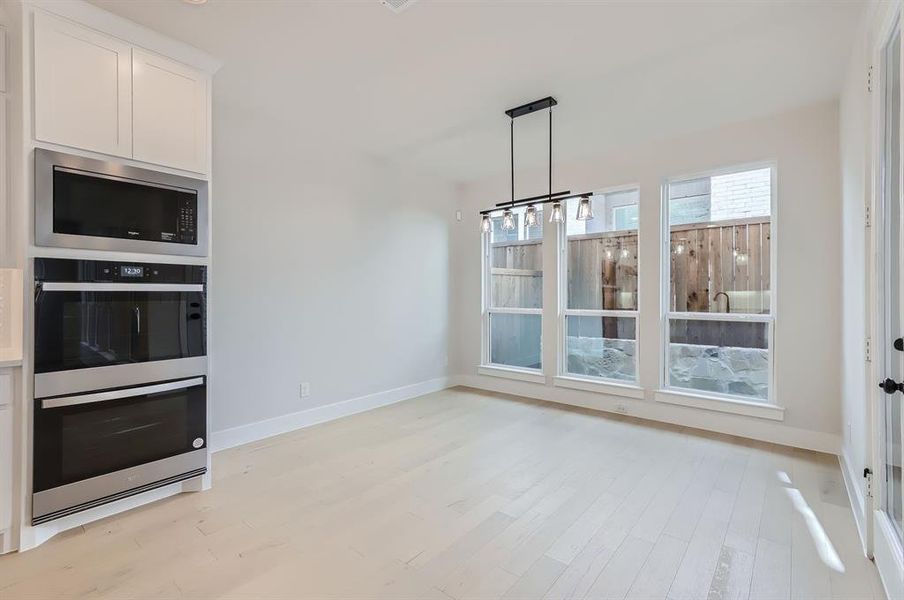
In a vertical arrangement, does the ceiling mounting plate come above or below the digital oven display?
above

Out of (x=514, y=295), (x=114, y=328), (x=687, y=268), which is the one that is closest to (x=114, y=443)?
(x=114, y=328)

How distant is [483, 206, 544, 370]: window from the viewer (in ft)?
17.6

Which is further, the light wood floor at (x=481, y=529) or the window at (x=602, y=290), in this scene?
the window at (x=602, y=290)

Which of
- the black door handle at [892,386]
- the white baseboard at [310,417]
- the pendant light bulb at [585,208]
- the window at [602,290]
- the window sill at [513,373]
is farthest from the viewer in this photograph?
the window sill at [513,373]

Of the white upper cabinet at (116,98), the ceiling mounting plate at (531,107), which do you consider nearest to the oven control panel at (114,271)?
the white upper cabinet at (116,98)

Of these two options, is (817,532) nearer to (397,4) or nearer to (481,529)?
(481,529)

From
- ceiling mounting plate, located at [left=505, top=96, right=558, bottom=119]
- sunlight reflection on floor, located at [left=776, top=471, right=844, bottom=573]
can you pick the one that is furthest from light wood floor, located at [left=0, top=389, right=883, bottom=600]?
ceiling mounting plate, located at [left=505, top=96, right=558, bottom=119]

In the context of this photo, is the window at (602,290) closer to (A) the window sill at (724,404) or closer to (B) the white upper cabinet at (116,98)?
(A) the window sill at (724,404)

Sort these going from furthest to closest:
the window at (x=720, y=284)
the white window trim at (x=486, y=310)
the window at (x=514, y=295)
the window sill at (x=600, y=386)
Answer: the white window trim at (x=486, y=310)
the window at (x=514, y=295)
the window sill at (x=600, y=386)
the window at (x=720, y=284)

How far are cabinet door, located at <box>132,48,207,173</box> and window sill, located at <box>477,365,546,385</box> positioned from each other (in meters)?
3.95

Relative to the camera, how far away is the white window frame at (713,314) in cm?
370

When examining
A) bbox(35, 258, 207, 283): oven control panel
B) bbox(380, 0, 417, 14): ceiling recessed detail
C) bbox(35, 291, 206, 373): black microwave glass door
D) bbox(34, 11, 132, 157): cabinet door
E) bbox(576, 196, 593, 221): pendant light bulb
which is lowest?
bbox(35, 291, 206, 373): black microwave glass door

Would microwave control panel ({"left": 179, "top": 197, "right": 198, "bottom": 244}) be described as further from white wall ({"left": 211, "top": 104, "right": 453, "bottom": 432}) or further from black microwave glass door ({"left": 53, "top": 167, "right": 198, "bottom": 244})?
white wall ({"left": 211, "top": 104, "right": 453, "bottom": 432})

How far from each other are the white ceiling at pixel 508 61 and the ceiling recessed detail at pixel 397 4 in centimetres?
7
